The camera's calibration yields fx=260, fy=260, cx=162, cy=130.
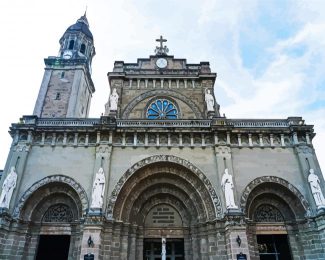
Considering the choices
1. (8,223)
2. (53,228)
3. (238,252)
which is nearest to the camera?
(238,252)

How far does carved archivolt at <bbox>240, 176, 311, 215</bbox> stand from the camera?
15.6 meters

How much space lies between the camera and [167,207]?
17.7 meters

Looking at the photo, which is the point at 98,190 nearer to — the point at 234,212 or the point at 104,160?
the point at 104,160

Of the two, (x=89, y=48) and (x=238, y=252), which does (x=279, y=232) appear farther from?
(x=89, y=48)

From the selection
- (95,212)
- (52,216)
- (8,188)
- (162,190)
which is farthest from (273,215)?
(8,188)

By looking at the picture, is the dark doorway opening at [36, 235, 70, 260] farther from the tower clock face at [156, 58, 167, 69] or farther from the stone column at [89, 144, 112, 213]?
the tower clock face at [156, 58, 167, 69]

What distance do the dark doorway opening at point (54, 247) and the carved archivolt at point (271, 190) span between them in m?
11.3

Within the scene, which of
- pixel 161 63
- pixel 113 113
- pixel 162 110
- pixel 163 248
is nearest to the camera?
pixel 163 248

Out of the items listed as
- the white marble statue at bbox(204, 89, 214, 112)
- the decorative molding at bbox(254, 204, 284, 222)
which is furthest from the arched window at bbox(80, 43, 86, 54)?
the decorative molding at bbox(254, 204, 284, 222)

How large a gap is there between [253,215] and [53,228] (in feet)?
41.1

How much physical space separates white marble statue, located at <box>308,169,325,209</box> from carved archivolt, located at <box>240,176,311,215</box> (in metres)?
0.61

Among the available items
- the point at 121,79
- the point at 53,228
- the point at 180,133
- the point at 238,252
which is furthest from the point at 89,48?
the point at 238,252

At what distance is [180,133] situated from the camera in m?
17.8

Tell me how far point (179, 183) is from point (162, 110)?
745cm
